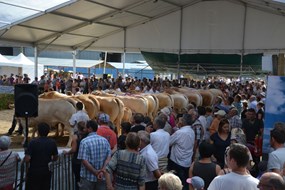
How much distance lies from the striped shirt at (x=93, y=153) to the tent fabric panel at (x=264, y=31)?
18.2 m

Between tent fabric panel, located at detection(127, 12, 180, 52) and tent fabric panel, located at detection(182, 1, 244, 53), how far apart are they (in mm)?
571

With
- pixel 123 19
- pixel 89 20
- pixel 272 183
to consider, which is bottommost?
pixel 272 183

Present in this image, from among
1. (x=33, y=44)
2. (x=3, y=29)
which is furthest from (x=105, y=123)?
(x=33, y=44)

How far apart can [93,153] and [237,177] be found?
2.13 m

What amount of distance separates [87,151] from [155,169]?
0.89 metres

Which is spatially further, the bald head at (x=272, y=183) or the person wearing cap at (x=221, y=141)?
the person wearing cap at (x=221, y=141)

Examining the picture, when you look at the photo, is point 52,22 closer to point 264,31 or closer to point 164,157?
point 264,31

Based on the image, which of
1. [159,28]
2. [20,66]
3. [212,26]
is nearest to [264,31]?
[212,26]

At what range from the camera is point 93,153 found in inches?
193

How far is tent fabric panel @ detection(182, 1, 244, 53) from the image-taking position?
22.6 metres

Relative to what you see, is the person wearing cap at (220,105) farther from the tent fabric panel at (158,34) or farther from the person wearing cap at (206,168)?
the tent fabric panel at (158,34)

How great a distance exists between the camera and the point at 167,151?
5.73 meters

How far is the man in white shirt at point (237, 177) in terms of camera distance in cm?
329

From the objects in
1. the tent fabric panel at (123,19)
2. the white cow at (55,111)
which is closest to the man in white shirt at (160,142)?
the white cow at (55,111)
